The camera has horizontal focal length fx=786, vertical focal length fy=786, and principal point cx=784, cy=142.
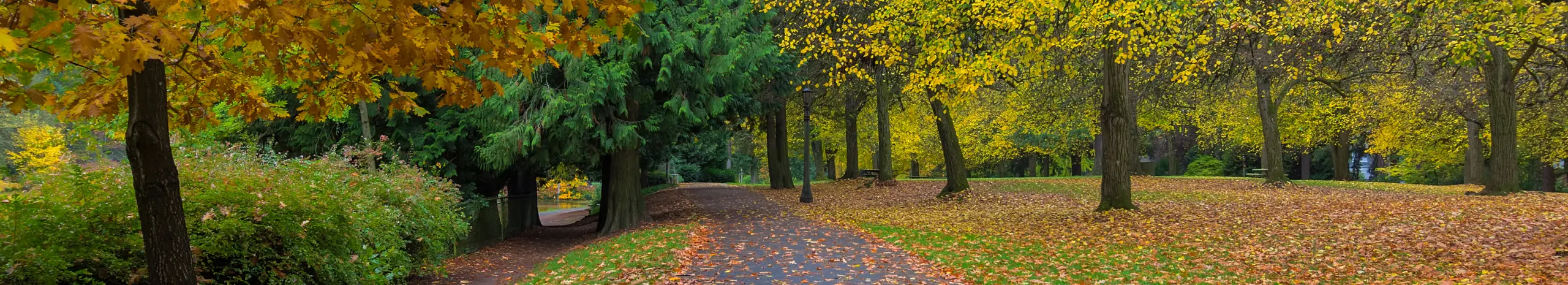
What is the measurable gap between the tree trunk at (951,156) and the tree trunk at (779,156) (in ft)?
25.3

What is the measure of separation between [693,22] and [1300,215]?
9.28m

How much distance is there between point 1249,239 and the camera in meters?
8.88

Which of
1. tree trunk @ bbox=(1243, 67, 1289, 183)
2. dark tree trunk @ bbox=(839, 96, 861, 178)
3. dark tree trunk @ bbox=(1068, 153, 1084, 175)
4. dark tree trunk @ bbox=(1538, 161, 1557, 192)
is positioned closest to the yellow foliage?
dark tree trunk @ bbox=(839, 96, 861, 178)

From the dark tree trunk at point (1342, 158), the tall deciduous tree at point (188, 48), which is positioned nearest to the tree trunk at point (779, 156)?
the dark tree trunk at point (1342, 158)

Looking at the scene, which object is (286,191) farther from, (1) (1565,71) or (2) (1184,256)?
(1) (1565,71)

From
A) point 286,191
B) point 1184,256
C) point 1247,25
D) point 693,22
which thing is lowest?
point 1184,256

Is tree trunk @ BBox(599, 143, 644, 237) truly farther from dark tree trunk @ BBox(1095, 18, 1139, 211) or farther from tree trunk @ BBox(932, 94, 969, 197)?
dark tree trunk @ BBox(1095, 18, 1139, 211)

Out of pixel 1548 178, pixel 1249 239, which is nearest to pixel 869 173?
pixel 1249 239

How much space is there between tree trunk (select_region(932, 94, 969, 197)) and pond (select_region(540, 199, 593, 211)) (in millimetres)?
34357

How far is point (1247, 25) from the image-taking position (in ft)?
28.4

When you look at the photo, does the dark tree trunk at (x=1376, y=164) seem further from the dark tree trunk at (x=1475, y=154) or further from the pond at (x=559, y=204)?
the pond at (x=559, y=204)

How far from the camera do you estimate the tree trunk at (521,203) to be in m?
20.1

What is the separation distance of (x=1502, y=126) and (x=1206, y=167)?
24.7 metres

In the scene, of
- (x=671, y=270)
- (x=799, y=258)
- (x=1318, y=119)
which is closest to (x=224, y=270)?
(x=671, y=270)
